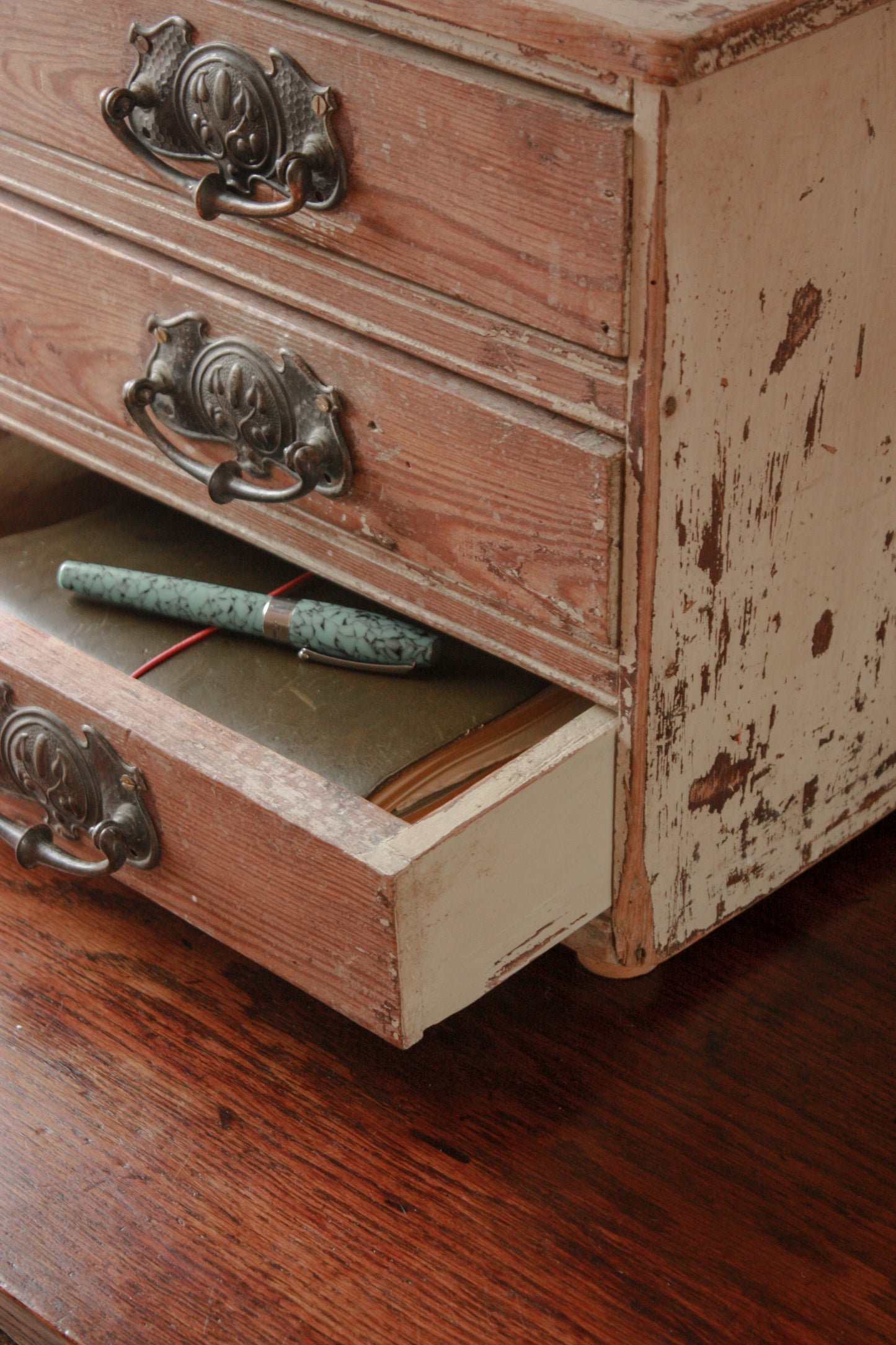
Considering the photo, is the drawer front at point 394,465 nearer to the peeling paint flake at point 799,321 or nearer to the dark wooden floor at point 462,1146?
the peeling paint flake at point 799,321

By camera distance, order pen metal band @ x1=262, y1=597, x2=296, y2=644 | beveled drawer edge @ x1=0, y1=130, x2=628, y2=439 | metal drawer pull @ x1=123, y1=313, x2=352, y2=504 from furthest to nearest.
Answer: pen metal band @ x1=262, y1=597, x2=296, y2=644, metal drawer pull @ x1=123, y1=313, x2=352, y2=504, beveled drawer edge @ x1=0, y1=130, x2=628, y2=439

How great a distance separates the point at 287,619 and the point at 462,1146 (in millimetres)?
305

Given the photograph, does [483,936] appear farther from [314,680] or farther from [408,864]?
[314,680]

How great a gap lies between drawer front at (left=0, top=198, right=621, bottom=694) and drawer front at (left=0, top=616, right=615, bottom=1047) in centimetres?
7

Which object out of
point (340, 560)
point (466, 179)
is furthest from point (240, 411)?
point (466, 179)

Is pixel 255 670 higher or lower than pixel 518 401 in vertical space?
lower

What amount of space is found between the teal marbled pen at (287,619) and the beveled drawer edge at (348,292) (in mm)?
184

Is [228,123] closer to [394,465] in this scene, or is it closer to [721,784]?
[394,465]

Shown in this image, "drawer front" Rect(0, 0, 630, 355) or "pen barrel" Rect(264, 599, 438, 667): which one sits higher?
"drawer front" Rect(0, 0, 630, 355)

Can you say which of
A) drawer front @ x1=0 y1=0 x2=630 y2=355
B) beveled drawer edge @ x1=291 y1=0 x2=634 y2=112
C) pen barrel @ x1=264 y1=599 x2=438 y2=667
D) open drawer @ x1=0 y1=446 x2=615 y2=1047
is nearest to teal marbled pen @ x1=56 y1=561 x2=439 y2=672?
pen barrel @ x1=264 y1=599 x2=438 y2=667

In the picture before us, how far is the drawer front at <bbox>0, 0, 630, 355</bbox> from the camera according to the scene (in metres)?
0.63

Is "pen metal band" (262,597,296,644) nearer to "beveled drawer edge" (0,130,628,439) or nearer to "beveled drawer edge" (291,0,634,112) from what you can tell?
"beveled drawer edge" (0,130,628,439)

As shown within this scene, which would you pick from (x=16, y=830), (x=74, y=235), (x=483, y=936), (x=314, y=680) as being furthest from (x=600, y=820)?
(x=74, y=235)

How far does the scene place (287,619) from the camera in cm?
90
